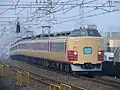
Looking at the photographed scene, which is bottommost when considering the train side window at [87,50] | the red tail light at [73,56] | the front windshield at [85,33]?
the red tail light at [73,56]

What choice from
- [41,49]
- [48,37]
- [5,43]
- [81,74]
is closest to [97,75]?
[81,74]

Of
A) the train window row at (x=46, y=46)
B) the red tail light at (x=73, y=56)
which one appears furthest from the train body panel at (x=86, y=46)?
the train window row at (x=46, y=46)

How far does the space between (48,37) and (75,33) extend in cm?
773

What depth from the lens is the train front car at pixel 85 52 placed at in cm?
2090

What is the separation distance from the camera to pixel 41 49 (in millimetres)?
31531

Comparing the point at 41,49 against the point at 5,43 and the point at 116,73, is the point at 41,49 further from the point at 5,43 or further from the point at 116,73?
the point at 5,43

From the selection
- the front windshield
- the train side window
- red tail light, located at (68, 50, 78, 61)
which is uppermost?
the front windshield

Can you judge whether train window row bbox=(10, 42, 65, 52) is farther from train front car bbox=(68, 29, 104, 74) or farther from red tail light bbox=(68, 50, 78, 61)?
train front car bbox=(68, 29, 104, 74)

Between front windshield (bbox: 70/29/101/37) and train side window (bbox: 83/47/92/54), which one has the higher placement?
front windshield (bbox: 70/29/101/37)

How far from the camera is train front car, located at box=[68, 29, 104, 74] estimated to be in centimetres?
2090

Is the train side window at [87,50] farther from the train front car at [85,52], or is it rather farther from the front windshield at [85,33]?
the front windshield at [85,33]

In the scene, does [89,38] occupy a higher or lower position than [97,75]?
higher

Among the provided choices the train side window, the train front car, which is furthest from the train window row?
the train side window

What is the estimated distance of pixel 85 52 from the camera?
2097cm
